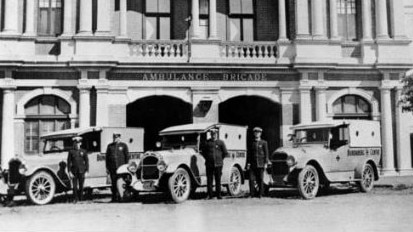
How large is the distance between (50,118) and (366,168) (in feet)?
35.6

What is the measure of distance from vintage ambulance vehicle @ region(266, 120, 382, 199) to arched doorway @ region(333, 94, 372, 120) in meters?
5.30

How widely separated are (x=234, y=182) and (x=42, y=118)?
8.22 metres

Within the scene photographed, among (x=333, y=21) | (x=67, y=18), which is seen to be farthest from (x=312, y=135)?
(x=67, y=18)

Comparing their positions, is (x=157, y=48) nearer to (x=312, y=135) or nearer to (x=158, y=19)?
(x=158, y=19)

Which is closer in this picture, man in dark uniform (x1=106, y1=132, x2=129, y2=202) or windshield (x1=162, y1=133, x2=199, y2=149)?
man in dark uniform (x1=106, y1=132, x2=129, y2=202)

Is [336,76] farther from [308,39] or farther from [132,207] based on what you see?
[132,207]

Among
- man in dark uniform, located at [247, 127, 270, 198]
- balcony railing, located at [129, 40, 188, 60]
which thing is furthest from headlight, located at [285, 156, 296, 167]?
balcony railing, located at [129, 40, 188, 60]

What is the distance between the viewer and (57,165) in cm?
1405

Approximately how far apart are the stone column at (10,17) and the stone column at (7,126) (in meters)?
Answer: 2.00

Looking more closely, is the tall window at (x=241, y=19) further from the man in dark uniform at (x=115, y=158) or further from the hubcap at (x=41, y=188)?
the hubcap at (x=41, y=188)

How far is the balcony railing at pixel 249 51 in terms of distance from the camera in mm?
21094

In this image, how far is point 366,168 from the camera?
51.9ft

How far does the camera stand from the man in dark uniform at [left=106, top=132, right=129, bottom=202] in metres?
14.1

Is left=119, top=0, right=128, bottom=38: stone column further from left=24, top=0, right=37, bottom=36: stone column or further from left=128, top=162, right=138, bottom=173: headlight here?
left=128, top=162, right=138, bottom=173: headlight
